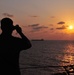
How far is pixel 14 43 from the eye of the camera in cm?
382

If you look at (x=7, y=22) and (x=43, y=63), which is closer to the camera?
(x=7, y=22)

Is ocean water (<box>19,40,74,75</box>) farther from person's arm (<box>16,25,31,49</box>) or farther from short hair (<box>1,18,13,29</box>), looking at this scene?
short hair (<box>1,18,13,29</box>)

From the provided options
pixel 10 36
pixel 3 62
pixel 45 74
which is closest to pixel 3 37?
pixel 10 36

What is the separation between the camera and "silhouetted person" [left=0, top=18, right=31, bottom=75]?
3.71 m

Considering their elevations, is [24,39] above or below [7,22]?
below

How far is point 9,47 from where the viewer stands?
3.81m

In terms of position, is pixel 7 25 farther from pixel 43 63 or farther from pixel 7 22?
pixel 43 63

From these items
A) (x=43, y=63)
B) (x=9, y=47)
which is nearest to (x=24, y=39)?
(x=9, y=47)

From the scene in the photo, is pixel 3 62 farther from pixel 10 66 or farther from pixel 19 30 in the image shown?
pixel 19 30

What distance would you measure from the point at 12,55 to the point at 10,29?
1.33ft

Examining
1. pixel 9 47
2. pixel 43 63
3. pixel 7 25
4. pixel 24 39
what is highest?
pixel 7 25

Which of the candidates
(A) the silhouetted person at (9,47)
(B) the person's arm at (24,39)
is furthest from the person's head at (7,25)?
(B) the person's arm at (24,39)

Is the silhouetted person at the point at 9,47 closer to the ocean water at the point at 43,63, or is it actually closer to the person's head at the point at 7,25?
the person's head at the point at 7,25

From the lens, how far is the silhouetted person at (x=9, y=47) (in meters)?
3.71
